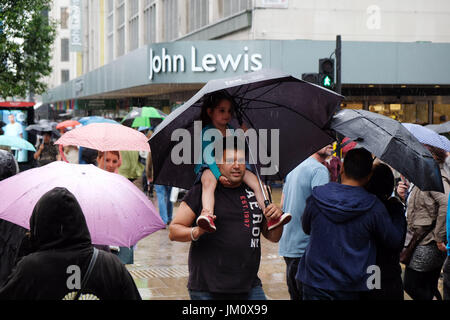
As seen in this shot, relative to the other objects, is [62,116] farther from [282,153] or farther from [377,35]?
[282,153]

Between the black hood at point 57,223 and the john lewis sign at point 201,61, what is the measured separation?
17.4m

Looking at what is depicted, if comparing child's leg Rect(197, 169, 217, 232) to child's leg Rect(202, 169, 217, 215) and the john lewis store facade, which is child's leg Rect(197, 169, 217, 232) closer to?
child's leg Rect(202, 169, 217, 215)

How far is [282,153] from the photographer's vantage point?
16.3ft

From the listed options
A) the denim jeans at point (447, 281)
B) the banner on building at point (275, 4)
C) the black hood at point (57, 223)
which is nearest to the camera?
the black hood at point (57, 223)

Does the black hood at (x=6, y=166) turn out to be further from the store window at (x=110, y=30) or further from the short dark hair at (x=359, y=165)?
the store window at (x=110, y=30)

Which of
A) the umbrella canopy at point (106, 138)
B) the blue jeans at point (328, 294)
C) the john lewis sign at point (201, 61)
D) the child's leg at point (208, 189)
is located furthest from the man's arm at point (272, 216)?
the john lewis sign at point (201, 61)

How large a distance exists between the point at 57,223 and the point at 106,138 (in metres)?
4.46

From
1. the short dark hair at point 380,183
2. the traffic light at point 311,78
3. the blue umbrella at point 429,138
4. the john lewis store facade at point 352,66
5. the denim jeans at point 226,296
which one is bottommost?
the denim jeans at point 226,296

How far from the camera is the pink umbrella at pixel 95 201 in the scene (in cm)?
389

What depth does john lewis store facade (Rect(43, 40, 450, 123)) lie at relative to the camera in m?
20.6

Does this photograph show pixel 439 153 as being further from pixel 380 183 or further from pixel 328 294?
pixel 328 294

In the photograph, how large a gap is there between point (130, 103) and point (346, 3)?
20.2 meters

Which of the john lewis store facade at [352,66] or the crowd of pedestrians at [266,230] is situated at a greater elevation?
the john lewis store facade at [352,66]

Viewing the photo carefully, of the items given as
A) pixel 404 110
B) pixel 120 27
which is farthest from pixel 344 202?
pixel 120 27
